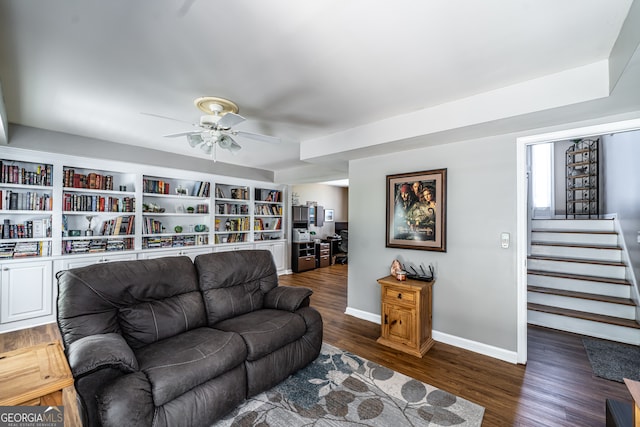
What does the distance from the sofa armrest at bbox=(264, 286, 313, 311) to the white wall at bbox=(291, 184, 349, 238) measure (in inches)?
202

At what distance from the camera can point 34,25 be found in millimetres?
1602

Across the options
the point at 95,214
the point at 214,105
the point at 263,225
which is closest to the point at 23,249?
the point at 95,214

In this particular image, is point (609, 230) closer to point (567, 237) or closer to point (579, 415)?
point (567, 237)

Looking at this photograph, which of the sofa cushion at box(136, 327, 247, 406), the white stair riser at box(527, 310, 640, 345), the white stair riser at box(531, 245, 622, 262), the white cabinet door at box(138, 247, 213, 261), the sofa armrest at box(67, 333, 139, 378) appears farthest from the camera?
the white cabinet door at box(138, 247, 213, 261)

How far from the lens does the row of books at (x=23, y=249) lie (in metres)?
3.44

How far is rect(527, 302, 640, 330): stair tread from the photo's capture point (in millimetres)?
2963

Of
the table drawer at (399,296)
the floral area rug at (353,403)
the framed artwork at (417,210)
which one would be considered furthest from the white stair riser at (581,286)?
the floral area rug at (353,403)

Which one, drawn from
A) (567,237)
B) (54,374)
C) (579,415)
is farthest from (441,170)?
(54,374)

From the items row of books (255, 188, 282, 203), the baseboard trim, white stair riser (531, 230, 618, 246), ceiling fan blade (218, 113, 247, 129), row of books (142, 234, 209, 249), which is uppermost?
ceiling fan blade (218, 113, 247, 129)

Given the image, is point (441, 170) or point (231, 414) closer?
point (231, 414)

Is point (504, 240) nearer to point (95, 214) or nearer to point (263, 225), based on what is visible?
point (263, 225)

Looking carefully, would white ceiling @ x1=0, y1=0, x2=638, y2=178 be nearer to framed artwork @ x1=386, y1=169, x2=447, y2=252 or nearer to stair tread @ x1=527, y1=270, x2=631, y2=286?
framed artwork @ x1=386, y1=169, x2=447, y2=252

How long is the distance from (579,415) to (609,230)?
3163 millimetres

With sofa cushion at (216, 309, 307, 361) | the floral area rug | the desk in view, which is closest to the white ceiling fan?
sofa cushion at (216, 309, 307, 361)
